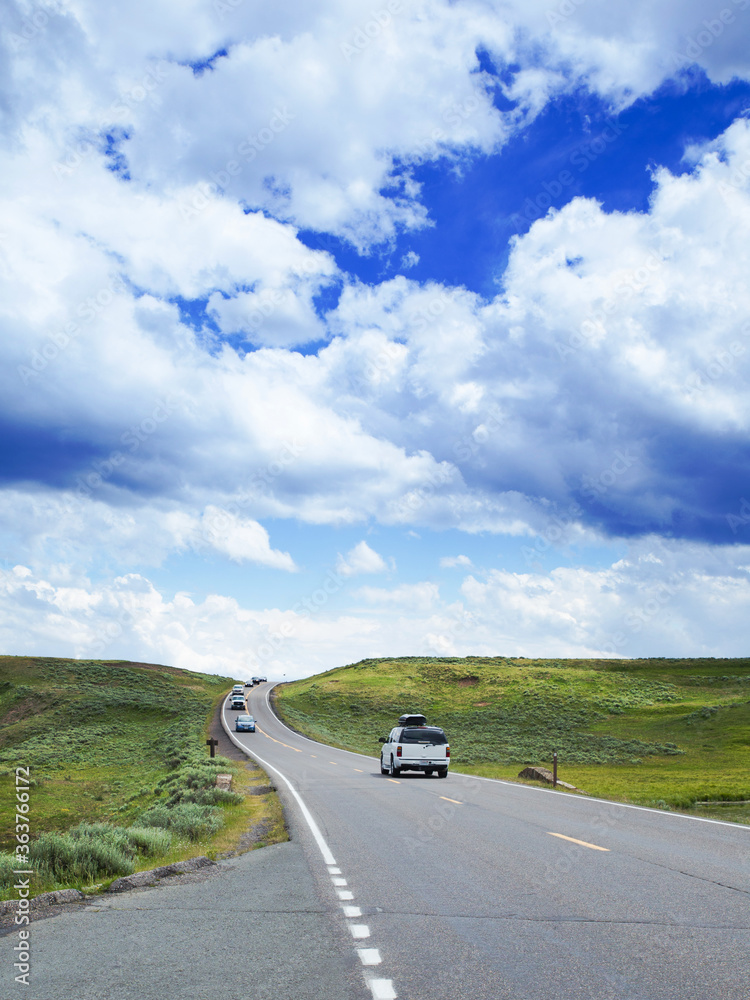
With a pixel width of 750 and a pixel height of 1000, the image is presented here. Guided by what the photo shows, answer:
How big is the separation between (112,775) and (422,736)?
646 inches

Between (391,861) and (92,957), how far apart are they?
193 inches

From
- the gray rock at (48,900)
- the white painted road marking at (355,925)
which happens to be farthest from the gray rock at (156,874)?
the white painted road marking at (355,925)

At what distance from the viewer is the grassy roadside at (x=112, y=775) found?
9.62 m

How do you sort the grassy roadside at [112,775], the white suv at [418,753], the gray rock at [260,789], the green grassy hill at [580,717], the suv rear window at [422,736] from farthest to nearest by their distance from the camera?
the green grassy hill at [580,717] < the suv rear window at [422,736] < the white suv at [418,753] < the gray rock at [260,789] < the grassy roadside at [112,775]

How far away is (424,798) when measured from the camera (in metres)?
18.2

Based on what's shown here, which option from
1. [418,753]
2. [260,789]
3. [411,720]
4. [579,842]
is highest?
[579,842]

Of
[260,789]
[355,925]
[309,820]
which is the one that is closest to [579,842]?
[309,820]

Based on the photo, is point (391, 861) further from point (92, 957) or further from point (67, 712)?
point (67, 712)

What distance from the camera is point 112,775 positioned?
33875mm

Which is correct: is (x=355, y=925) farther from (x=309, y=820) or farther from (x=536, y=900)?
(x=309, y=820)

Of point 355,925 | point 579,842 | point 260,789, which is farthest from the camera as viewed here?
point 260,789

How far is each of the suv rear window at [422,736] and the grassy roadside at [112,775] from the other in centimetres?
519

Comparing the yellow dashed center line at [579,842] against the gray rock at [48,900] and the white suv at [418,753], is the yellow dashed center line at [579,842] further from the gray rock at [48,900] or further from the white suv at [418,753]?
the white suv at [418,753]

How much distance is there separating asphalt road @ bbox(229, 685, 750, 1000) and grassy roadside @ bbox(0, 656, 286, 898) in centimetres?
201
